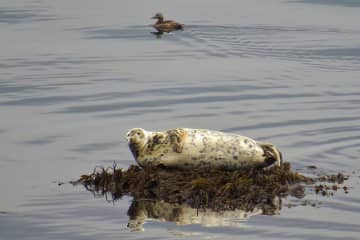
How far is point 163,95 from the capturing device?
18.2 meters

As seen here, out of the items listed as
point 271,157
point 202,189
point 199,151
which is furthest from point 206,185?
point 271,157

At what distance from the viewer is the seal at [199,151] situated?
12.8 metres

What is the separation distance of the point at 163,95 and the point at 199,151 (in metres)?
5.43

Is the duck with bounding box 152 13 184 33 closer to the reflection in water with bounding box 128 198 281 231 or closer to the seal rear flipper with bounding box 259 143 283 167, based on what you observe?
the seal rear flipper with bounding box 259 143 283 167

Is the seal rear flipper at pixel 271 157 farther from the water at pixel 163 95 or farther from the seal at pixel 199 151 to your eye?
the water at pixel 163 95

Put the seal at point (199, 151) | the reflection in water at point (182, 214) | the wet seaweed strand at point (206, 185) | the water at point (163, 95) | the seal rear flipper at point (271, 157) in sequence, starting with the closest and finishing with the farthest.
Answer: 1. the reflection in water at point (182, 214)
2. the water at point (163, 95)
3. the wet seaweed strand at point (206, 185)
4. the seal at point (199, 151)
5. the seal rear flipper at point (271, 157)

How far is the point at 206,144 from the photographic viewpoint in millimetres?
12883

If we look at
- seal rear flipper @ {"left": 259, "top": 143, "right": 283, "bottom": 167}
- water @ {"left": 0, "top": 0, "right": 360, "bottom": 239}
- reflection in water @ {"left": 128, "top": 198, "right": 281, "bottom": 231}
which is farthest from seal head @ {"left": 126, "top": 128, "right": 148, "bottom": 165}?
seal rear flipper @ {"left": 259, "top": 143, "right": 283, "bottom": 167}

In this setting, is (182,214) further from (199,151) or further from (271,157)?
(271,157)

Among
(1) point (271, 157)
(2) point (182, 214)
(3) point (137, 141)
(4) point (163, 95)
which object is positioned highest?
(4) point (163, 95)

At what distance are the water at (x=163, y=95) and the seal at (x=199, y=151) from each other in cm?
74

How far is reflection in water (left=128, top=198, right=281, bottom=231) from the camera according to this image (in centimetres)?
1136

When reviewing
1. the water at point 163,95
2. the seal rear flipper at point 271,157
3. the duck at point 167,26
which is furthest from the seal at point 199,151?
the duck at point 167,26

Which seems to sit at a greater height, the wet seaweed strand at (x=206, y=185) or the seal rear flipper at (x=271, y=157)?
the seal rear flipper at (x=271, y=157)
